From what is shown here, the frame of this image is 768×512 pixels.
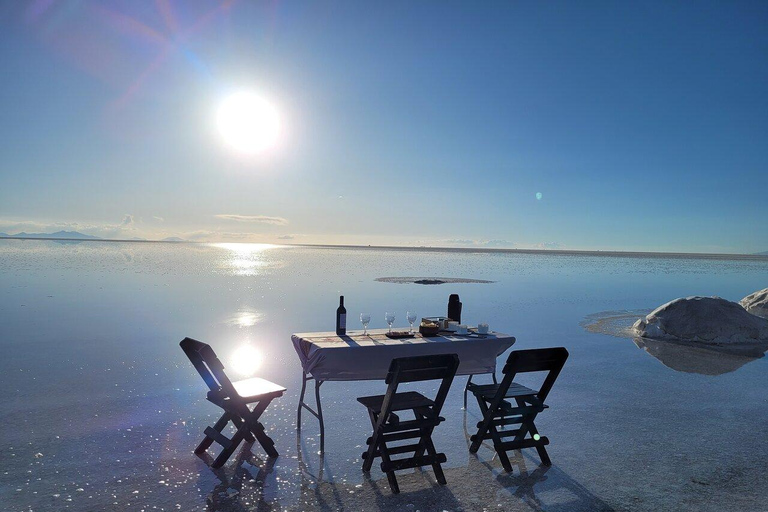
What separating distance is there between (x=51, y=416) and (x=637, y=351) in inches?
362

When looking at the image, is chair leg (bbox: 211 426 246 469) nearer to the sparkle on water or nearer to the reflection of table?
the reflection of table

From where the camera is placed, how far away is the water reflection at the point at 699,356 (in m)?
8.16

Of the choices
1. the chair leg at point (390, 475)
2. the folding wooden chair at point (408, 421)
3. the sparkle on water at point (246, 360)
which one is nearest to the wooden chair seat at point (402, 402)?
the folding wooden chair at point (408, 421)

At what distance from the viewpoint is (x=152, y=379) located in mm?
6879

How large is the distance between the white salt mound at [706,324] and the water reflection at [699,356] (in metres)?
0.36

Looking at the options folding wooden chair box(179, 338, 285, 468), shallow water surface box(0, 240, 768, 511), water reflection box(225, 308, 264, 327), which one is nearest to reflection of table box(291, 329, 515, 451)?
folding wooden chair box(179, 338, 285, 468)

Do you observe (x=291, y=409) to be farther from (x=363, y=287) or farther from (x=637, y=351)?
(x=363, y=287)

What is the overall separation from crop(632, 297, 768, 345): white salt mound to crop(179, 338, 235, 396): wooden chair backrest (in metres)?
9.77

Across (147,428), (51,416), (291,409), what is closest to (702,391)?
(291,409)

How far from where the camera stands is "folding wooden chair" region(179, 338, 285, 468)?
4.09 metres

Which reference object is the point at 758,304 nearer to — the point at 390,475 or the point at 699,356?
the point at 699,356

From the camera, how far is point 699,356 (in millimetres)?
9062

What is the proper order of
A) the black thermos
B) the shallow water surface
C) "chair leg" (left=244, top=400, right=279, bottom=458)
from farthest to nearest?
the black thermos, "chair leg" (left=244, top=400, right=279, bottom=458), the shallow water surface

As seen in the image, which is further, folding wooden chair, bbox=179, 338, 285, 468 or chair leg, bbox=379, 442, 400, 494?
folding wooden chair, bbox=179, 338, 285, 468
